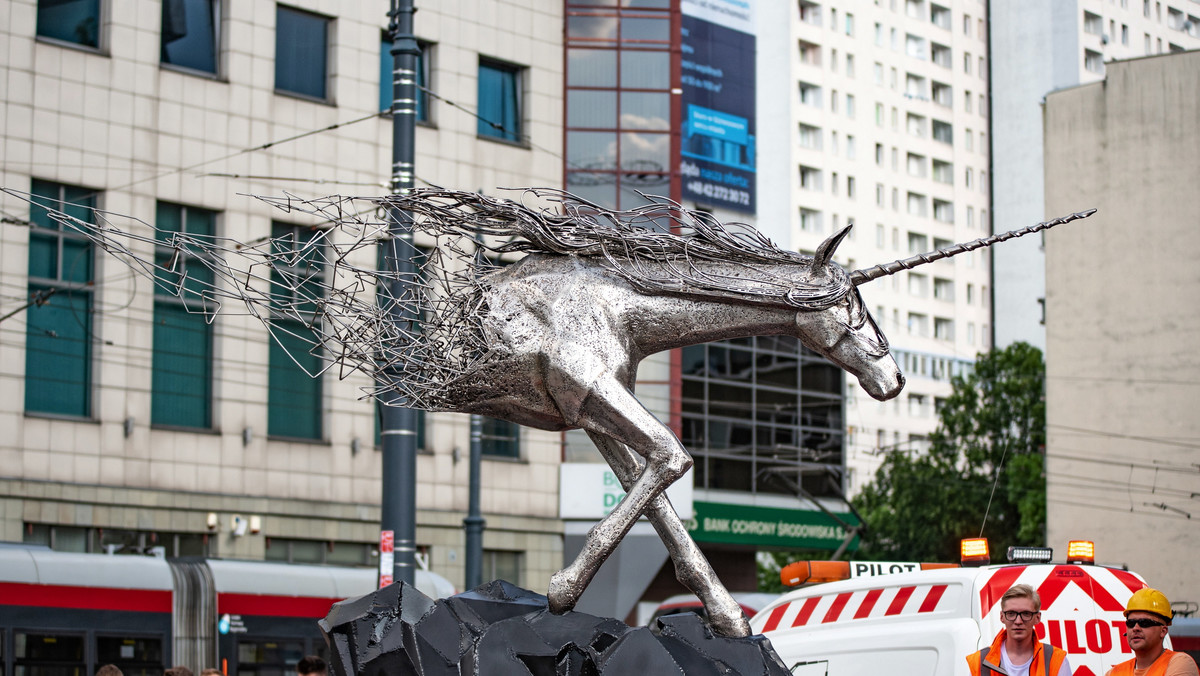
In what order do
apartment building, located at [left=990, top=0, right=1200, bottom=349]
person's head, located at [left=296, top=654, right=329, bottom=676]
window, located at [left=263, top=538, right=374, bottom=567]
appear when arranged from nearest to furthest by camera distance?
person's head, located at [left=296, top=654, right=329, bottom=676], window, located at [left=263, top=538, right=374, bottom=567], apartment building, located at [left=990, top=0, right=1200, bottom=349]

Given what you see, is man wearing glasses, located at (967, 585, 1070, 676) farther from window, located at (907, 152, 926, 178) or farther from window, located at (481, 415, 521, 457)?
window, located at (907, 152, 926, 178)

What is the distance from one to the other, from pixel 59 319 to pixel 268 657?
373 inches

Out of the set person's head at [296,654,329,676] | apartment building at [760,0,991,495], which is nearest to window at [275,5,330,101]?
person's head at [296,654,329,676]

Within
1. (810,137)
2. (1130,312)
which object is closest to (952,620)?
(1130,312)

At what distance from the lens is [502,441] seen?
112ft

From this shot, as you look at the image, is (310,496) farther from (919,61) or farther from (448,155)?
(919,61)

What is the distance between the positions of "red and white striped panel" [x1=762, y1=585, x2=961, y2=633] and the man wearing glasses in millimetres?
1164

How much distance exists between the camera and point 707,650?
5.58m

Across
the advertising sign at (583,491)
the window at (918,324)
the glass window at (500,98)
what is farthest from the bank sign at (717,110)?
the window at (918,324)

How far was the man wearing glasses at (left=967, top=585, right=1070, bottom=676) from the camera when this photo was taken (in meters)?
6.14

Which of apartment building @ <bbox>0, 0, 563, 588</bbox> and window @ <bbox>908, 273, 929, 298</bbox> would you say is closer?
apartment building @ <bbox>0, 0, 563, 588</bbox>

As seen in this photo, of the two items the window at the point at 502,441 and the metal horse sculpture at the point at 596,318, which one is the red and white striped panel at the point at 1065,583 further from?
the window at the point at 502,441

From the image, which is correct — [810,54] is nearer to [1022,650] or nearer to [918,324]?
[918,324]

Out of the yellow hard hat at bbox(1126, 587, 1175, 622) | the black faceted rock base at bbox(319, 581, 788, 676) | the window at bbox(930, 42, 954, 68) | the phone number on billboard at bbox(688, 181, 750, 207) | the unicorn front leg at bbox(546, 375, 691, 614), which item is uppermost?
the window at bbox(930, 42, 954, 68)
